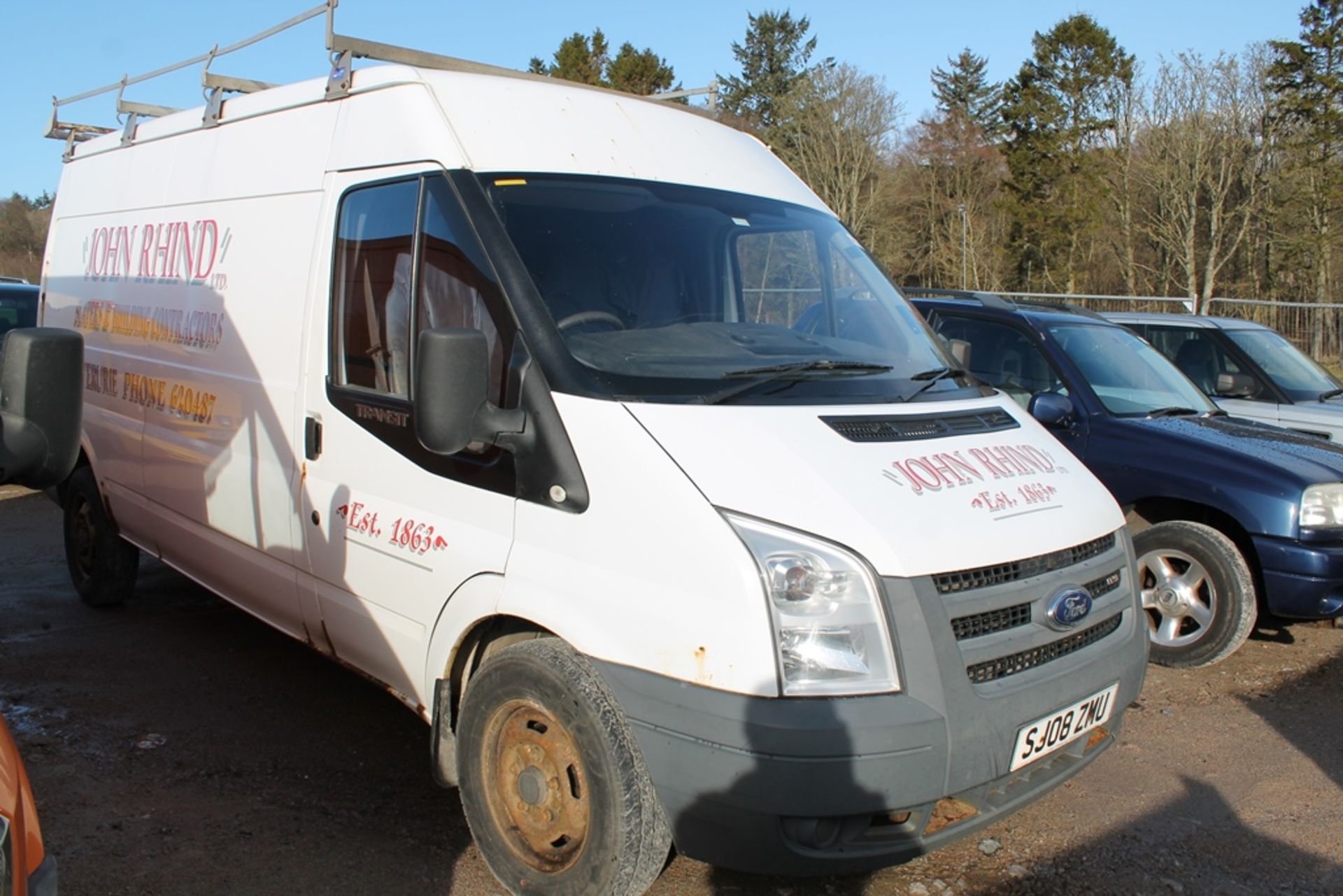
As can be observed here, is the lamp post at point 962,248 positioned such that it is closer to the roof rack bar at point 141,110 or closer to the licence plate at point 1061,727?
the roof rack bar at point 141,110

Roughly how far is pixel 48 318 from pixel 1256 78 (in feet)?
108

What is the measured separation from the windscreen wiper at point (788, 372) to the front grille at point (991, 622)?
2.95 feet

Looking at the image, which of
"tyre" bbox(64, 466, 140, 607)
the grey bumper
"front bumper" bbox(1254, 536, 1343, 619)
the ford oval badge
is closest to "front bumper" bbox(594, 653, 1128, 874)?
the grey bumper

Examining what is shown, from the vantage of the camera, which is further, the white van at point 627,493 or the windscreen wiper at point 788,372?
the windscreen wiper at point 788,372

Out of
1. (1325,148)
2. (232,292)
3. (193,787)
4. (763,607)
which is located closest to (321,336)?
(232,292)

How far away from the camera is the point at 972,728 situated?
2.94m

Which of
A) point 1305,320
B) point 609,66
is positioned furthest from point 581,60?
point 1305,320

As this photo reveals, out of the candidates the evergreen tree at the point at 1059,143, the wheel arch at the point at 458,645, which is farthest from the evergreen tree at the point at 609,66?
the wheel arch at the point at 458,645

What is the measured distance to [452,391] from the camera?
10.1 feet

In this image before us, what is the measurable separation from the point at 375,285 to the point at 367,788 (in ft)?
6.25

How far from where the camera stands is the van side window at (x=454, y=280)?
11.1ft

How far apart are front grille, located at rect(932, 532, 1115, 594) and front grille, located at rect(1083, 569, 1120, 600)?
0.25 ft

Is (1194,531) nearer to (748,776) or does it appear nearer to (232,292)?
(748,776)

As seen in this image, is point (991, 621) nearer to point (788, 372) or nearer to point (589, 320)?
point (788, 372)
